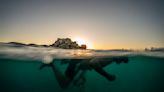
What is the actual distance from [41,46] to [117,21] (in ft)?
12.5

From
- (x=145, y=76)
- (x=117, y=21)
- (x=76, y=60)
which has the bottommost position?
(x=145, y=76)

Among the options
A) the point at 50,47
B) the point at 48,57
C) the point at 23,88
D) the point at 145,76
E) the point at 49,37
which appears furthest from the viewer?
the point at 23,88

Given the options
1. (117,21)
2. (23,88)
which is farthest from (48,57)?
(23,88)

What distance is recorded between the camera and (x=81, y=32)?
7.76 m

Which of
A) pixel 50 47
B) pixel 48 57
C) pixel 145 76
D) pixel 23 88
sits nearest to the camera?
pixel 50 47

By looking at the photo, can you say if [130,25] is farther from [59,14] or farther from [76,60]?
[76,60]

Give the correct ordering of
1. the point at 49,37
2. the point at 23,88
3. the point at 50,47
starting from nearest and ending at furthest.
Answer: the point at 49,37
the point at 50,47
the point at 23,88

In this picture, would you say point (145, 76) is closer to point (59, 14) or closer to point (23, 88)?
point (23, 88)

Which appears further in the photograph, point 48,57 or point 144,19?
point 48,57

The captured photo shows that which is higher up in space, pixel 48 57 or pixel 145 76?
pixel 48 57

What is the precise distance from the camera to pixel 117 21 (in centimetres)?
802

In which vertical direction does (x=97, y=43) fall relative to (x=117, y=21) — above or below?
below

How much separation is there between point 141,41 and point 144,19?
1094mm

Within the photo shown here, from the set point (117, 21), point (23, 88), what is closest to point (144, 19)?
point (117, 21)
